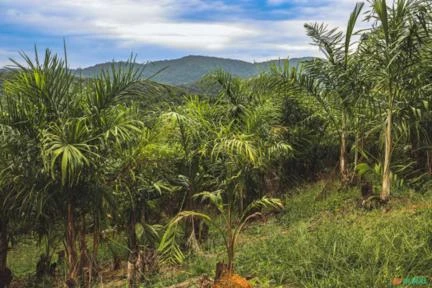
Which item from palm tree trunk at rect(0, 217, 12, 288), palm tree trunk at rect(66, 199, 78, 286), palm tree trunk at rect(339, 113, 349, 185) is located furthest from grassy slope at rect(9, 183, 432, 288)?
palm tree trunk at rect(339, 113, 349, 185)

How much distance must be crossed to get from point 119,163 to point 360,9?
186 inches

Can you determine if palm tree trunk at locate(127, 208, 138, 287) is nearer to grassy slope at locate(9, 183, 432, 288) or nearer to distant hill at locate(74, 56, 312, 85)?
grassy slope at locate(9, 183, 432, 288)

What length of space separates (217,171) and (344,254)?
357 centimetres

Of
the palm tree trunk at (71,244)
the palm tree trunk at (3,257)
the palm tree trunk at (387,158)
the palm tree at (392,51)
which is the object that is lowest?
the palm tree trunk at (3,257)

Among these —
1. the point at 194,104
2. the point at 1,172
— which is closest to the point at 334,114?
the point at 194,104

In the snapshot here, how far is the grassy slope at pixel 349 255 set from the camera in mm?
3926

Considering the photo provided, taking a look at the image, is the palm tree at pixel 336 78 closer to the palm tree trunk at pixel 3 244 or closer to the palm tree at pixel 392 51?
the palm tree at pixel 392 51

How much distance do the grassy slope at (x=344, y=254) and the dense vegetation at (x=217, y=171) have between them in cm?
2

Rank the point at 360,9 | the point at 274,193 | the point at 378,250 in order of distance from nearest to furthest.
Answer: the point at 378,250 < the point at 360,9 < the point at 274,193

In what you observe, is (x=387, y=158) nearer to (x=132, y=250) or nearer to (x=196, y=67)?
(x=132, y=250)

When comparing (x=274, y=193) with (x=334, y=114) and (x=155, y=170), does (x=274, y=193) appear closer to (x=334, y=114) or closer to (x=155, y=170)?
(x=334, y=114)

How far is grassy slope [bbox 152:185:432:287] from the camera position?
393cm

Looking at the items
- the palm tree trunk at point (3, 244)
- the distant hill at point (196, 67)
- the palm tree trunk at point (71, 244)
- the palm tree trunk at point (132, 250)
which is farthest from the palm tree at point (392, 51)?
the palm tree trunk at point (3, 244)

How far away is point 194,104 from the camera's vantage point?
7656mm
